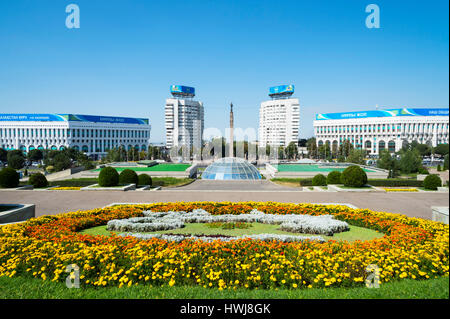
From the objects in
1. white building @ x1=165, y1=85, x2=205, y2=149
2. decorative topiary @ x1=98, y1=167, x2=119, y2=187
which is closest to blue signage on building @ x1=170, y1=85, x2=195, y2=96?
white building @ x1=165, y1=85, x2=205, y2=149

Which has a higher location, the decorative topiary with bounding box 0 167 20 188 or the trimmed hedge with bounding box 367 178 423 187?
the decorative topiary with bounding box 0 167 20 188

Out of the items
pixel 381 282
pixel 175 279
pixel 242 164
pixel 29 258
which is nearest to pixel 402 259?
pixel 381 282

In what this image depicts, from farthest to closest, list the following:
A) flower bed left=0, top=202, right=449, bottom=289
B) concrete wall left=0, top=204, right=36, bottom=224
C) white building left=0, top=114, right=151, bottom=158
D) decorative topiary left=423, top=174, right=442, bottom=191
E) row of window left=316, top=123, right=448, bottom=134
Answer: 1. white building left=0, top=114, right=151, bottom=158
2. row of window left=316, top=123, right=448, bottom=134
3. decorative topiary left=423, top=174, right=442, bottom=191
4. concrete wall left=0, top=204, right=36, bottom=224
5. flower bed left=0, top=202, right=449, bottom=289

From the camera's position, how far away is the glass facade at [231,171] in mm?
31947

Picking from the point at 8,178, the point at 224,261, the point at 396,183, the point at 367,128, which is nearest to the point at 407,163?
the point at 396,183

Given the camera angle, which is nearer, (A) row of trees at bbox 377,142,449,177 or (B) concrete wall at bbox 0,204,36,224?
(B) concrete wall at bbox 0,204,36,224

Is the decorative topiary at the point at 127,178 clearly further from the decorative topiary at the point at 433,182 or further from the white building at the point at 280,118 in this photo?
the white building at the point at 280,118

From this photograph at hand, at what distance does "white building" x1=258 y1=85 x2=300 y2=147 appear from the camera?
358ft

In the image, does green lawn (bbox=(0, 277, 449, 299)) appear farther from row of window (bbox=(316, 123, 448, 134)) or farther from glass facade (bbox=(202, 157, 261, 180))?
row of window (bbox=(316, 123, 448, 134))

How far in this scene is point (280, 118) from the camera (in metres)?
111

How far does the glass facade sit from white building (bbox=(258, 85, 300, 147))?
75165mm

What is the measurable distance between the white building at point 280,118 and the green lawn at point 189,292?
10440cm
